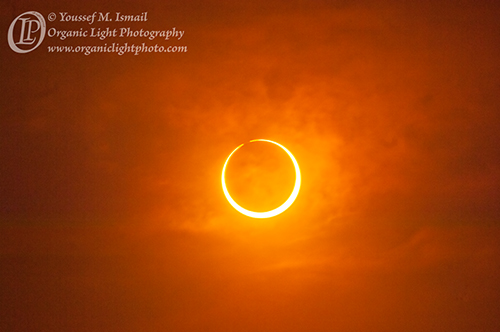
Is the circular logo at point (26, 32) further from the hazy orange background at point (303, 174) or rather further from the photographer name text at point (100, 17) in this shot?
the hazy orange background at point (303, 174)

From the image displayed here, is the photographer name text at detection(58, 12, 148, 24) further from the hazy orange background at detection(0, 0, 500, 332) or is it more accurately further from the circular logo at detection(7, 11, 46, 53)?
the hazy orange background at detection(0, 0, 500, 332)

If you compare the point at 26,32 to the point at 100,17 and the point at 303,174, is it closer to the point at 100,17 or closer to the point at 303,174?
the point at 100,17

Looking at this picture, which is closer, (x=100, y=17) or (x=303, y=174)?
(x=303, y=174)

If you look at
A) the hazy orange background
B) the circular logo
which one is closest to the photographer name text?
the circular logo

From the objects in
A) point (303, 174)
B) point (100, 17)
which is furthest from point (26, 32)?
point (303, 174)

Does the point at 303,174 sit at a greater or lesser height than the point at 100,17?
lesser

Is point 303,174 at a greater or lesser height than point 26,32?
lesser
